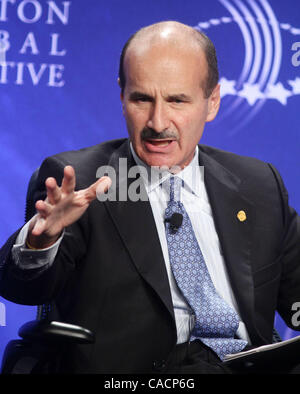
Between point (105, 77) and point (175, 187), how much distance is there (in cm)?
94

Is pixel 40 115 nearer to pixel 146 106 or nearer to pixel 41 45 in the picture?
pixel 41 45

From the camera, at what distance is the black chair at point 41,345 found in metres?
1.57

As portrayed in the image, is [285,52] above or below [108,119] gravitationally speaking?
above

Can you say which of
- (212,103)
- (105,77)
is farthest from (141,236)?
(105,77)

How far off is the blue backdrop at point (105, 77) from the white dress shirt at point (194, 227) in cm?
74

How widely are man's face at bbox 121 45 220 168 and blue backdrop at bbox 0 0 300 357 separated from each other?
2.63ft

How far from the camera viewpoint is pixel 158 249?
1.80 meters

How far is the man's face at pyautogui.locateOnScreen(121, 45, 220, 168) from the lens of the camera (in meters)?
1.79

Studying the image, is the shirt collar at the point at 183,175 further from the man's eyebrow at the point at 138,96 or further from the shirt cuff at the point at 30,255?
the shirt cuff at the point at 30,255

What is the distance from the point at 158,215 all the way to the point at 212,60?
515 millimetres
